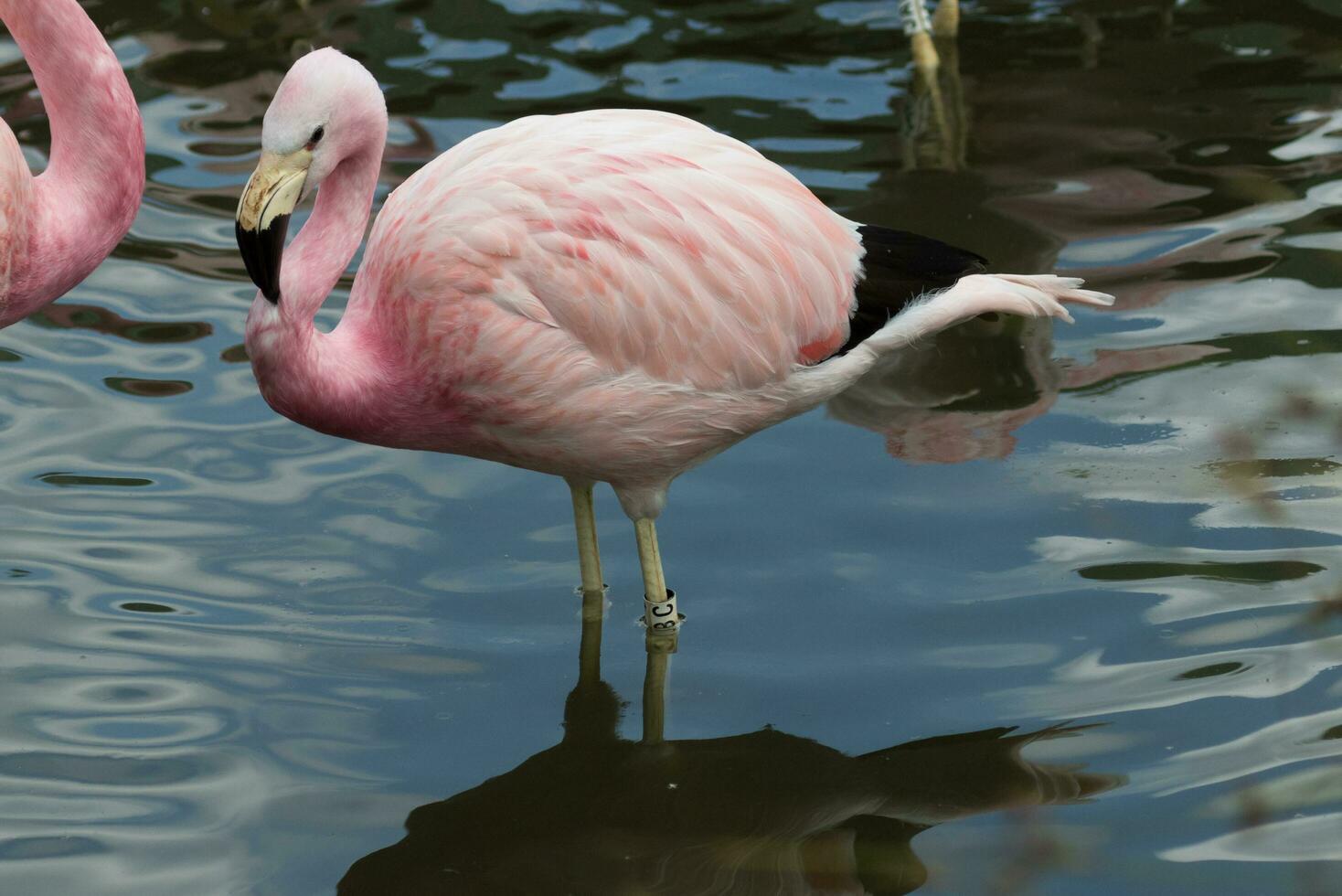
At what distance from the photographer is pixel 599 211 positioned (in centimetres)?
449

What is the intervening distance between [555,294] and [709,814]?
4.80 ft

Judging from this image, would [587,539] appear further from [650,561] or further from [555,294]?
[555,294]

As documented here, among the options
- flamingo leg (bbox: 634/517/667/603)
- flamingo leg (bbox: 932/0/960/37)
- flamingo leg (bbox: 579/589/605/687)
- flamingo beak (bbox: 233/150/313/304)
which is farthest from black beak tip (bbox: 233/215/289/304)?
flamingo leg (bbox: 932/0/960/37)

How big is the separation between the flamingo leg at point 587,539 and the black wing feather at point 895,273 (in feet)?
3.08

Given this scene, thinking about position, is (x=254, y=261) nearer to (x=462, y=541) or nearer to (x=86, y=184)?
(x=86, y=184)

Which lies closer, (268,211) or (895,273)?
(268,211)

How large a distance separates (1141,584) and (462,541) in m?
2.25

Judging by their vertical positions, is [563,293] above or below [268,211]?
below

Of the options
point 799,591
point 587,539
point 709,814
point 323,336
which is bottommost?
point 709,814

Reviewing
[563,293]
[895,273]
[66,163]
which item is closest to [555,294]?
[563,293]

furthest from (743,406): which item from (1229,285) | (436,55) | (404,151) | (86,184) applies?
(436,55)

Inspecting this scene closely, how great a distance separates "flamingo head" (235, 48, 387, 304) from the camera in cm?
419

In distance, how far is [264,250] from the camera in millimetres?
4199

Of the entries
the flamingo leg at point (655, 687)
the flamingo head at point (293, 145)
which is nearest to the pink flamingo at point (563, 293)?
the flamingo head at point (293, 145)
